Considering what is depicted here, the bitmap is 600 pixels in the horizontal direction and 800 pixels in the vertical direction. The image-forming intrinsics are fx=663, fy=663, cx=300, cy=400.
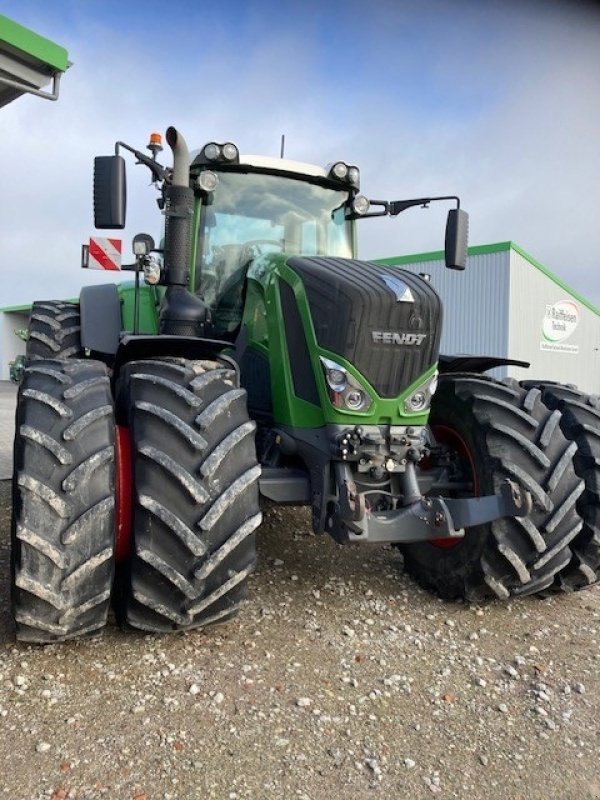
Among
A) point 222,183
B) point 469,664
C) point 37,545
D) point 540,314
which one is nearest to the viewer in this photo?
point 37,545

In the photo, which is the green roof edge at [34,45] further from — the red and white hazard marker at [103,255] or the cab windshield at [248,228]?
the red and white hazard marker at [103,255]

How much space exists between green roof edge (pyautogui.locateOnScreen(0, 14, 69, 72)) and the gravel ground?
2981 millimetres

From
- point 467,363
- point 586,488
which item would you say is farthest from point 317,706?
point 467,363

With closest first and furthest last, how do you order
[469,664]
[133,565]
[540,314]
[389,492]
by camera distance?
[133,565] < [469,664] < [389,492] < [540,314]

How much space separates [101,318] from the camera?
512 centimetres

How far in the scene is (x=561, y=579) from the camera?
3779 millimetres

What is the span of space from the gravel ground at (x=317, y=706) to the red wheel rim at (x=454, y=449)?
0.34 meters

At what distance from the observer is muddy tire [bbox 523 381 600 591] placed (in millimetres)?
3727

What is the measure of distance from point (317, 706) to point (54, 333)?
3.77 meters

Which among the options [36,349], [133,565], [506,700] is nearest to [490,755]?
[506,700]

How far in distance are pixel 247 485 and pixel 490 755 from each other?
1360 millimetres

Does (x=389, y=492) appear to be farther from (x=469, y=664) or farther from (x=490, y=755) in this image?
(x=490, y=755)

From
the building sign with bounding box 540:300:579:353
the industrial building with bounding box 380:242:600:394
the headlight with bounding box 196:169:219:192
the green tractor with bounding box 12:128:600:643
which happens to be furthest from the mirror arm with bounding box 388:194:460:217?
the building sign with bounding box 540:300:579:353

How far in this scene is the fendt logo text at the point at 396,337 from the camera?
3184 mm
